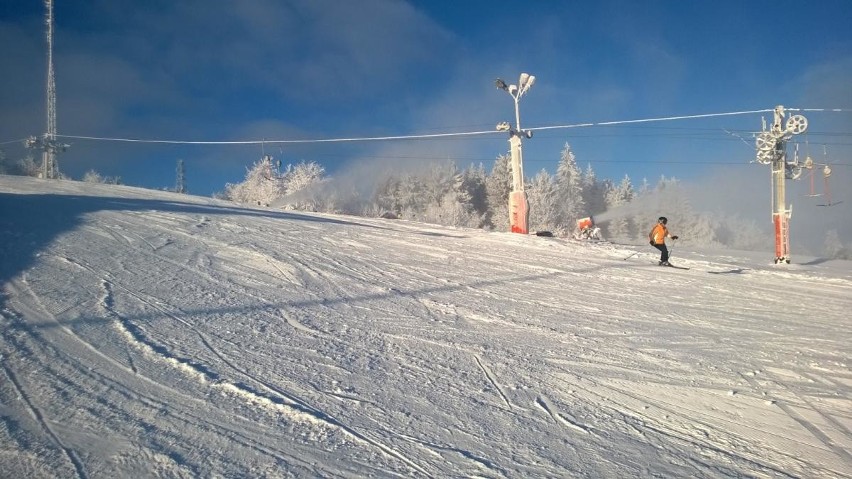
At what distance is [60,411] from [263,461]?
66.7 inches

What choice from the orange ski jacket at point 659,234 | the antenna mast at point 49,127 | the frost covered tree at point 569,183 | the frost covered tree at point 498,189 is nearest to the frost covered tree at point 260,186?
the antenna mast at point 49,127

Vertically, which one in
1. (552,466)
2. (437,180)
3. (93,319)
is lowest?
(552,466)

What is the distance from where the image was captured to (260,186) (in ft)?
172

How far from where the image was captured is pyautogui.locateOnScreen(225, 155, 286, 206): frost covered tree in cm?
5134

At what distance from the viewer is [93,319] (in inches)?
223

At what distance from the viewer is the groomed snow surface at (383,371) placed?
3.52m

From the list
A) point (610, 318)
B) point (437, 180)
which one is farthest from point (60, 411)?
point (437, 180)

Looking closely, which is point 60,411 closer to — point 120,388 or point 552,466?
point 120,388

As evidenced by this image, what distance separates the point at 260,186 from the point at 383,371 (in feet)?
167

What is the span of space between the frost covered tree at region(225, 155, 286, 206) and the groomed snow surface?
4206 cm

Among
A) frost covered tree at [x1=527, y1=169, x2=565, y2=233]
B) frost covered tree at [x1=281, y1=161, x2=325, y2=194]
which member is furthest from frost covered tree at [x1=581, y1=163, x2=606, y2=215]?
frost covered tree at [x1=281, y1=161, x2=325, y2=194]

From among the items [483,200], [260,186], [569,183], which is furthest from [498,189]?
[260,186]

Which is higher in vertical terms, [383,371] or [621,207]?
[621,207]

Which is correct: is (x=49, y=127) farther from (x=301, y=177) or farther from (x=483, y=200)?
(x=483, y=200)
